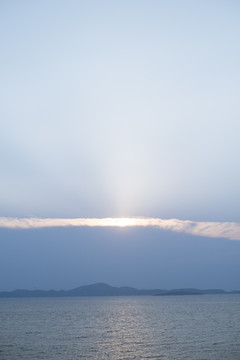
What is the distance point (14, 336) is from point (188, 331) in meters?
30.6

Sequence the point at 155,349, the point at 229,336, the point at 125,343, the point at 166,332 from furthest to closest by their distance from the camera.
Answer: the point at 166,332 < the point at 229,336 < the point at 125,343 < the point at 155,349

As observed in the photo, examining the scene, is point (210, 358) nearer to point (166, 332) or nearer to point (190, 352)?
point (190, 352)

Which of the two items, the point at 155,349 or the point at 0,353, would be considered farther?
the point at 155,349

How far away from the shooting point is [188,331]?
231ft

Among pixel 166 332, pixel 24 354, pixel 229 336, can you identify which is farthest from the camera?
pixel 166 332

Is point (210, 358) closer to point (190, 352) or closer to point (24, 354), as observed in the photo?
point (190, 352)

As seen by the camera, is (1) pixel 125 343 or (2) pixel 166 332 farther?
(2) pixel 166 332

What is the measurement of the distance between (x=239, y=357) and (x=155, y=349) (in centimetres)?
1191

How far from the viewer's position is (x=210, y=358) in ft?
144

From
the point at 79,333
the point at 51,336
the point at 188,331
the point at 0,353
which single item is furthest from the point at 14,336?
the point at 188,331

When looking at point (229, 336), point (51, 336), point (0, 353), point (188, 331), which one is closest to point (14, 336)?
point (51, 336)

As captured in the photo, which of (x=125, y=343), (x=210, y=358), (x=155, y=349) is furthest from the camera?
(x=125, y=343)

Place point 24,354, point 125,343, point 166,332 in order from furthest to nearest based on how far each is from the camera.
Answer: point 166,332 → point 125,343 → point 24,354

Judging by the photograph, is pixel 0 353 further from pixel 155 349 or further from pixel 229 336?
pixel 229 336
